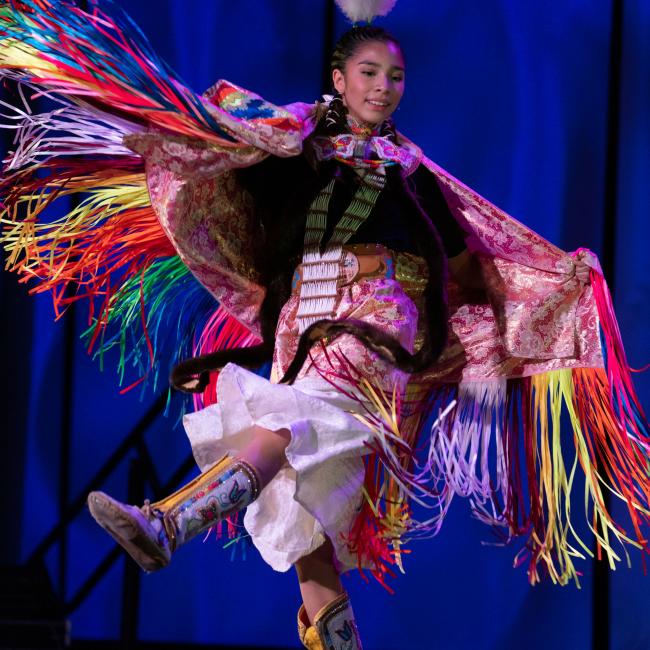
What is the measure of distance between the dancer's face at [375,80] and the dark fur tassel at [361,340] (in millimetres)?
491

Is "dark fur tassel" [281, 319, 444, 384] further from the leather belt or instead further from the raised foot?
the raised foot

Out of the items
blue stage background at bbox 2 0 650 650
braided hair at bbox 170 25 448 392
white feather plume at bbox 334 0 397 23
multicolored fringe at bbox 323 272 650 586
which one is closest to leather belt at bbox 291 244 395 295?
braided hair at bbox 170 25 448 392

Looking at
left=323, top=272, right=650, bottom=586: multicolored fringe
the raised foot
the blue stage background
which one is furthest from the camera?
the blue stage background

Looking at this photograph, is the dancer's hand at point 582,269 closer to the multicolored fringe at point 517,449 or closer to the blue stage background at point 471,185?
the multicolored fringe at point 517,449

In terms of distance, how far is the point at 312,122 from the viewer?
2.54 m

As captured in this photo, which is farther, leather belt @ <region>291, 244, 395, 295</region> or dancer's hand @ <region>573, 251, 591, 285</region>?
dancer's hand @ <region>573, 251, 591, 285</region>

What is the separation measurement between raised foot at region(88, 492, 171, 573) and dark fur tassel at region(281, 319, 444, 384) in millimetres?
527

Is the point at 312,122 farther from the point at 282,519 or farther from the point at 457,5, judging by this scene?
the point at 457,5

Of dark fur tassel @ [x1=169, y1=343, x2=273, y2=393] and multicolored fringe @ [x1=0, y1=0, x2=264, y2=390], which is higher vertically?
multicolored fringe @ [x1=0, y1=0, x2=264, y2=390]

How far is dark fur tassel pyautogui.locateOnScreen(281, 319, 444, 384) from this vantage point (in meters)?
2.36

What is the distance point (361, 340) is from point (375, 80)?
1.93ft

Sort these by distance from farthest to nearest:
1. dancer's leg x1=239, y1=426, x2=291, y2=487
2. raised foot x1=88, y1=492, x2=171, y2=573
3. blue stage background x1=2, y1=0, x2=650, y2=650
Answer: blue stage background x1=2, y1=0, x2=650, y2=650 < dancer's leg x1=239, y1=426, x2=291, y2=487 < raised foot x1=88, y1=492, x2=171, y2=573

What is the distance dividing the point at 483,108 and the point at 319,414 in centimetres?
176

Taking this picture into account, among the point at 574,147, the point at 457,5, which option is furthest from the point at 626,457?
the point at 457,5
